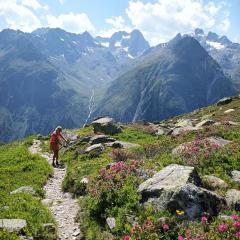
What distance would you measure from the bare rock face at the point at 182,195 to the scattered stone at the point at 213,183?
0.70 m

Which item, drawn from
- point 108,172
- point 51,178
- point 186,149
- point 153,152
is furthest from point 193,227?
point 51,178

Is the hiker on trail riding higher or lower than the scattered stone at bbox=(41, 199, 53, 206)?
higher

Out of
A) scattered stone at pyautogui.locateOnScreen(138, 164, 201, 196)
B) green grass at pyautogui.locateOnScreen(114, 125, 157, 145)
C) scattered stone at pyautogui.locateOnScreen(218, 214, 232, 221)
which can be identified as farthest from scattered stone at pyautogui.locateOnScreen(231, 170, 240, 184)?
green grass at pyautogui.locateOnScreen(114, 125, 157, 145)

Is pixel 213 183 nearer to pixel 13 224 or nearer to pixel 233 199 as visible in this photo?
pixel 233 199

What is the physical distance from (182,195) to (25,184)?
39.3 feet

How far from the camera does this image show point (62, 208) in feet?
71.0

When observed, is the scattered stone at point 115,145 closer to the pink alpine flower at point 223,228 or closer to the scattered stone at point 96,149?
the scattered stone at point 96,149

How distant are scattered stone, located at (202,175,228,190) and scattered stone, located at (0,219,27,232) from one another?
7.90 meters

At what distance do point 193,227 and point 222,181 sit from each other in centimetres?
532

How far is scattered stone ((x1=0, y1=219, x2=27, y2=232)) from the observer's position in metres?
16.0

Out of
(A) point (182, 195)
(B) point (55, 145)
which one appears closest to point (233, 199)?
(A) point (182, 195)

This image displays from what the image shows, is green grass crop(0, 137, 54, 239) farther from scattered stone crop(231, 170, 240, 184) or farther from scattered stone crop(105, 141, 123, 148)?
scattered stone crop(231, 170, 240, 184)

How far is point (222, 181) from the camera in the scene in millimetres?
19672

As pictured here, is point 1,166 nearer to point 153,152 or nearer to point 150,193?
point 153,152
